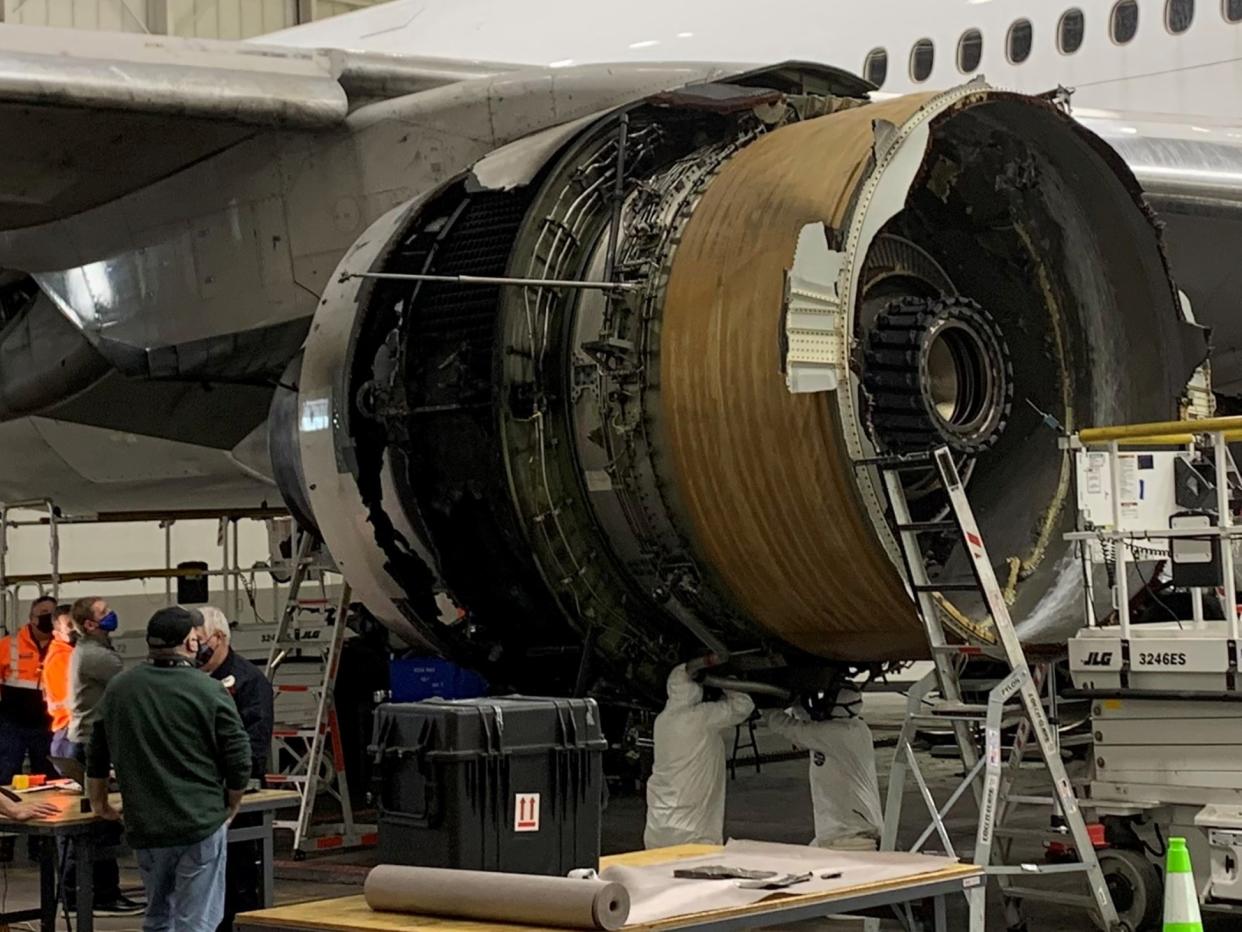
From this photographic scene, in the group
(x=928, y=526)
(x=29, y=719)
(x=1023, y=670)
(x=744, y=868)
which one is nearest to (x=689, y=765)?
(x=1023, y=670)

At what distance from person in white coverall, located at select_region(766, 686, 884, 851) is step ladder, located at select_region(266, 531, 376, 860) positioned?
2506 mm

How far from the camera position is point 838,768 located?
26.2 ft

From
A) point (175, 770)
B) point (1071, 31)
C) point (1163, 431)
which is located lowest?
point (175, 770)

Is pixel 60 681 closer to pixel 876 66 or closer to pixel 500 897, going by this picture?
pixel 500 897

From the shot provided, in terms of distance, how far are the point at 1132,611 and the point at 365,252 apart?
3769 mm

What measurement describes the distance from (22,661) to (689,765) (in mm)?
7556

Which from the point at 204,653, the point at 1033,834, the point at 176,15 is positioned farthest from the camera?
the point at 176,15

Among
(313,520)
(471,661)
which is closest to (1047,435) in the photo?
(471,661)

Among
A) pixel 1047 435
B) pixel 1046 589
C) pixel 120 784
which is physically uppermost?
pixel 1047 435

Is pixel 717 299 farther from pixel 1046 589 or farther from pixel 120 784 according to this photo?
pixel 120 784

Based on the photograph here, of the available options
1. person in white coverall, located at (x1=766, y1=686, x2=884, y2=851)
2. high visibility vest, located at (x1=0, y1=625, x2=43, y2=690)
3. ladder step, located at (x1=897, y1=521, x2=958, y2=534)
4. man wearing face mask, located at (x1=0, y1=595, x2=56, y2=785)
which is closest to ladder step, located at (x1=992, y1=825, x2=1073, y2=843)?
person in white coverall, located at (x1=766, y1=686, x2=884, y2=851)

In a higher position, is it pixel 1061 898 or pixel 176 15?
pixel 176 15

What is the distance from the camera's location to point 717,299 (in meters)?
7.07

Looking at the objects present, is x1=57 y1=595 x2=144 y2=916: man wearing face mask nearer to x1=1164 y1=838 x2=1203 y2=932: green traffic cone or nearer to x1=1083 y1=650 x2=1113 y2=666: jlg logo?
x1=1083 y1=650 x2=1113 y2=666: jlg logo
